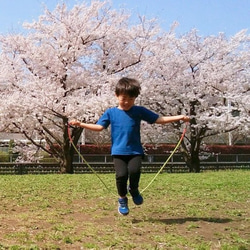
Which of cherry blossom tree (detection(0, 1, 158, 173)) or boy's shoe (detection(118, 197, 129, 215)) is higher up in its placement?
cherry blossom tree (detection(0, 1, 158, 173))

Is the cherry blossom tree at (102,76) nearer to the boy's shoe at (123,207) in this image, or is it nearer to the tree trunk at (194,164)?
the tree trunk at (194,164)

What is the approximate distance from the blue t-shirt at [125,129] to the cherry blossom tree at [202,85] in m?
15.6

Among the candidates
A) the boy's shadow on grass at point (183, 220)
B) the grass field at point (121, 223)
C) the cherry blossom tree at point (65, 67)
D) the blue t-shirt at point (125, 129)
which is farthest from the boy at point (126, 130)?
the cherry blossom tree at point (65, 67)

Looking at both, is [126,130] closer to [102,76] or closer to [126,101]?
[126,101]

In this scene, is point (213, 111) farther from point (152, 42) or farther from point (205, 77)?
point (152, 42)

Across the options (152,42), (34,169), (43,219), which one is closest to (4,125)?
(34,169)

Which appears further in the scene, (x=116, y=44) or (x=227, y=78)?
(x=227, y=78)

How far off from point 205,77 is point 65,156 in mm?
8575

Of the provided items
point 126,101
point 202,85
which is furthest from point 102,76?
point 126,101

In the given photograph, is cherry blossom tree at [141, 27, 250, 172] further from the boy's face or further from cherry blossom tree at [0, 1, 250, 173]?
the boy's face

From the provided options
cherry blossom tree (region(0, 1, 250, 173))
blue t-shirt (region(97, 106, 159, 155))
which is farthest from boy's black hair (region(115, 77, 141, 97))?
cherry blossom tree (region(0, 1, 250, 173))

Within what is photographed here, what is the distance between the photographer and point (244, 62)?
2333 cm

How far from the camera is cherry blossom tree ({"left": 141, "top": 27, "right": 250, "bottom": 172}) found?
70.4ft

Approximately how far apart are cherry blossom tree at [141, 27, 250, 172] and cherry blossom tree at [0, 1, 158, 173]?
1.86 m
